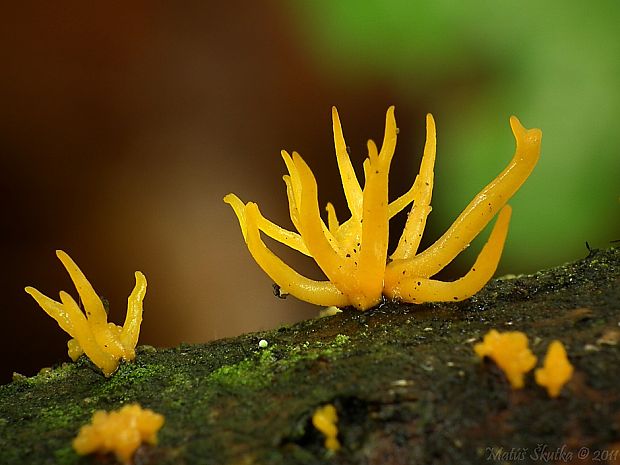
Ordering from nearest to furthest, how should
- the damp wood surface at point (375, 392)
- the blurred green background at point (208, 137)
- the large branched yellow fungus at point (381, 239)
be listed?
the damp wood surface at point (375, 392) → the large branched yellow fungus at point (381, 239) → the blurred green background at point (208, 137)

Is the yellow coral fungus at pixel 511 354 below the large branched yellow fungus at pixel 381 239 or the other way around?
below

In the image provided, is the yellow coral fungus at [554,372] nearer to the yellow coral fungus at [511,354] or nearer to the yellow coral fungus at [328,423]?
the yellow coral fungus at [511,354]

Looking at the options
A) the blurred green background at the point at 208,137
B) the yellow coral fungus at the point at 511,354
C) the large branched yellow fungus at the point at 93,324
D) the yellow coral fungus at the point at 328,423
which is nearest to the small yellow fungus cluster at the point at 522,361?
the yellow coral fungus at the point at 511,354

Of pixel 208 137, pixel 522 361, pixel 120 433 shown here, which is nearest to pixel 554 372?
pixel 522 361

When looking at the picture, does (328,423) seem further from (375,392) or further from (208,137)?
(208,137)

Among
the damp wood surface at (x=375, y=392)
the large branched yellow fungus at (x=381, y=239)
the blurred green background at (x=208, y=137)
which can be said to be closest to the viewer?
the damp wood surface at (x=375, y=392)

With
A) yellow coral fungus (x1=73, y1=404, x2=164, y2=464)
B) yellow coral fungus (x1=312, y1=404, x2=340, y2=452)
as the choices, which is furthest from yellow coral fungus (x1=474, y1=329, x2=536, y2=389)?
yellow coral fungus (x1=73, y1=404, x2=164, y2=464)
